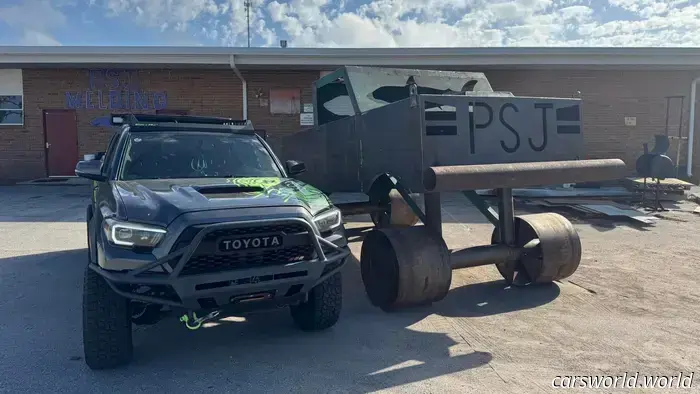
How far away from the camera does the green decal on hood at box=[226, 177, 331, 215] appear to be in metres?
3.78

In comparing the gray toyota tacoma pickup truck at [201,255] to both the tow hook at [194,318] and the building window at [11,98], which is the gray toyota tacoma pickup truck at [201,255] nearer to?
the tow hook at [194,318]

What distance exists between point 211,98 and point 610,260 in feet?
43.6

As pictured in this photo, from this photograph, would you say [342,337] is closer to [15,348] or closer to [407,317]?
[407,317]

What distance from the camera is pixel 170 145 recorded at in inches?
183

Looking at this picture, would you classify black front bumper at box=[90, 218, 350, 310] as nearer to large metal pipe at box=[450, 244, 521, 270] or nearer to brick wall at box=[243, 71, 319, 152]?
large metal pipe at box=[450, 244, 521, 270]

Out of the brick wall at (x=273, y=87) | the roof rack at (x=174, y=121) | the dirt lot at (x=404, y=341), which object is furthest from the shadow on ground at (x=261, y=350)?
the brick wall at (x=273, y=87)

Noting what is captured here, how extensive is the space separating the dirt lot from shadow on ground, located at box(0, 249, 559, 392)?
1 centimetres

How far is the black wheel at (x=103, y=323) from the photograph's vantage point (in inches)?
133

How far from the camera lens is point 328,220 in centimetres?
382

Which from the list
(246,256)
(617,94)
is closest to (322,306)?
(246,256)

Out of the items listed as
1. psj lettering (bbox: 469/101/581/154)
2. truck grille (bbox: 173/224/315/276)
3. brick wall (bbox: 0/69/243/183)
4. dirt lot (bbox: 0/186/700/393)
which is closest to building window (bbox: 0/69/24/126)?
brick wall (bbox: 0/69/243/183)

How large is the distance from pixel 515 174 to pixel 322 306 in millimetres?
2080

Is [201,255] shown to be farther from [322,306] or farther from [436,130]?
[436,130]

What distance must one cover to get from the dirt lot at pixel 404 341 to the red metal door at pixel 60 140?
11198 millimetres
